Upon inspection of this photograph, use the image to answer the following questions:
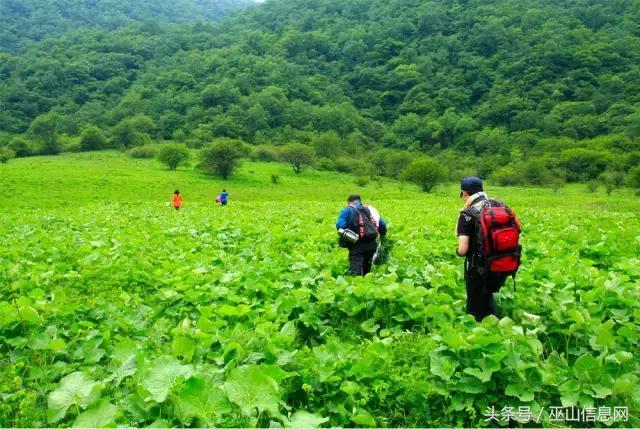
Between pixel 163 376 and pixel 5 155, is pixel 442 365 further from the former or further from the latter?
pixel 5 155

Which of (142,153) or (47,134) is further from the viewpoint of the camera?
(47,134)

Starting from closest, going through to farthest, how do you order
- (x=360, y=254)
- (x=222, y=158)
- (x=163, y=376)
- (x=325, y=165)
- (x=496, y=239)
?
(x=163, y=376) → (x=496, y=239) → (x=360, y=254) → (x=222, y=158) → (x=325, y=165)

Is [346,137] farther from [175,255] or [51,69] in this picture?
[175,255]

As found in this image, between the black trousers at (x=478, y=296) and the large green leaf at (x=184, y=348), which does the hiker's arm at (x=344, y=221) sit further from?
the large green leaf at (x=184, y=348)

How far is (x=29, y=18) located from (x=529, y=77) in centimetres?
18973

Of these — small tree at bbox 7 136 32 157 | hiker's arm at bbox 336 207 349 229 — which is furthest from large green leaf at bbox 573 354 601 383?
small tree at bbox 7 136 32 157

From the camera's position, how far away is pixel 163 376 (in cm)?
372

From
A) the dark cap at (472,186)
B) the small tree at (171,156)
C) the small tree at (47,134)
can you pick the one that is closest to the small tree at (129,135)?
the small tree at (47,134)

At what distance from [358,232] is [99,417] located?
6.19m

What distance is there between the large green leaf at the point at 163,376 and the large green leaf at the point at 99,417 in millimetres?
311

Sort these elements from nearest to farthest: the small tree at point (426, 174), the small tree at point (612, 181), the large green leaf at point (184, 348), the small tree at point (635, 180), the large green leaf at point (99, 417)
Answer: the large green leaf at point (99, 417)
the large green leaf at point (184, 348)
the small tree at point (635, 180)
the small tree at point (612, 181)
the small tree at point (426, 174)

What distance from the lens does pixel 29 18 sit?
188 m

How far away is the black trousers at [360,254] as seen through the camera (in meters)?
9.09

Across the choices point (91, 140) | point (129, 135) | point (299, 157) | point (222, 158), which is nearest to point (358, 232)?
point (222, 158)
